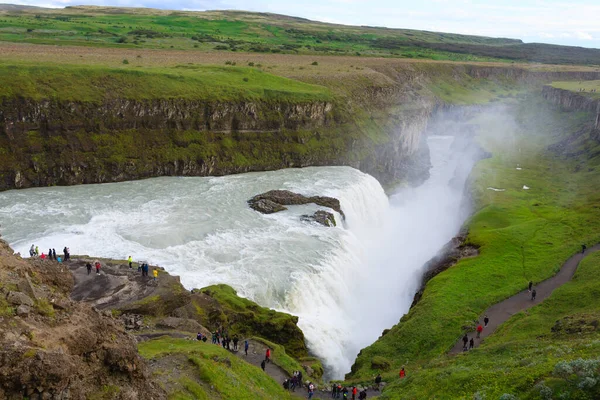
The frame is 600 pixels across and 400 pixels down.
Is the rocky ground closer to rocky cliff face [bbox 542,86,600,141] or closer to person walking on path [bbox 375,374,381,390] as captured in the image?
person walking on path [bbox 375,374,381,390]

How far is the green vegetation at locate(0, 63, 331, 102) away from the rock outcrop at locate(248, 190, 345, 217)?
18.7 metres

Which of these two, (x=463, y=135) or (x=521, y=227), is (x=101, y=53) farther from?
(x=463, y=135)

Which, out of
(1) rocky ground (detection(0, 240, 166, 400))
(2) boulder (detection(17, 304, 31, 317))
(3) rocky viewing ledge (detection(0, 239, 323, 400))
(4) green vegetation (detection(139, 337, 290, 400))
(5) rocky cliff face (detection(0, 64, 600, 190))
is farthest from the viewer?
(5) rocky cliff face (detection(0, 64, 600, 190))

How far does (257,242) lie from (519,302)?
71.2 ft

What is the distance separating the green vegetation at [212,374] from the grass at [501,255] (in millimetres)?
6770

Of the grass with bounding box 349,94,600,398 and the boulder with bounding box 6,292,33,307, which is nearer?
the boulder with bounding box 6,292,33,307

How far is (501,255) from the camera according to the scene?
47625mm

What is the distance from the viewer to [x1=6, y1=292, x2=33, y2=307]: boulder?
15.4 meters

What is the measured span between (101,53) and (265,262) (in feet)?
209

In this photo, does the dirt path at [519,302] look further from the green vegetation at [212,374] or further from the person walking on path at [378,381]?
the green vegetation at [212,374]

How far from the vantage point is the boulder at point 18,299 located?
15.4m

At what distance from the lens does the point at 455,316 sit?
36625 millimetres

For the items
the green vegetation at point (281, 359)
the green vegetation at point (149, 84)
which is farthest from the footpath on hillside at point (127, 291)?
the green vegetation at point (149, 84)

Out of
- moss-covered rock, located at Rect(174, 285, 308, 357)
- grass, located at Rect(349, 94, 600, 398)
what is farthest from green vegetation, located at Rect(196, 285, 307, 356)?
grass, located at Rect(349, 94, 600, 398)
